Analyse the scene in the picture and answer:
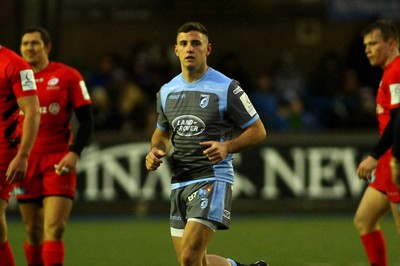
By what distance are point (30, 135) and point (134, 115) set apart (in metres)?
9.21

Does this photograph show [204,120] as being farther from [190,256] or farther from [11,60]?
[11,60]

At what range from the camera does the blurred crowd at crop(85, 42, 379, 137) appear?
1722 cm

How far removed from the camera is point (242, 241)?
12977mm

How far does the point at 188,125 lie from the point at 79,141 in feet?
5.48

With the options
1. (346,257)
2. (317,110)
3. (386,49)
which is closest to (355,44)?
(317,110)

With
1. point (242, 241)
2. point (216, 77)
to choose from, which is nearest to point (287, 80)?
point (242, 241)

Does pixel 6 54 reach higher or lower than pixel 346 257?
higher

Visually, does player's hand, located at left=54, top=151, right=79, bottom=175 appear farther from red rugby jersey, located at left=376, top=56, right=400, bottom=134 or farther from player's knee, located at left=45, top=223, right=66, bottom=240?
red rugby jersey, located at left=376, top=56, right=400, bottom=134

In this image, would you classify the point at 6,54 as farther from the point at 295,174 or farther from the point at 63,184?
the point at 295,174

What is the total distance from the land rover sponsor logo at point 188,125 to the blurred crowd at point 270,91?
8.45m

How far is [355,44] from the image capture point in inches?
757

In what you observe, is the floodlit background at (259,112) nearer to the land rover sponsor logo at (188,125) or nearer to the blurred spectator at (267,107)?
the blurred spectator at (267,107)

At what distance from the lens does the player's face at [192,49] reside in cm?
800

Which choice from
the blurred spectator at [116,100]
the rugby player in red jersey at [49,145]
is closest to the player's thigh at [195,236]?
the rugby player in red jersey at [49,145]
